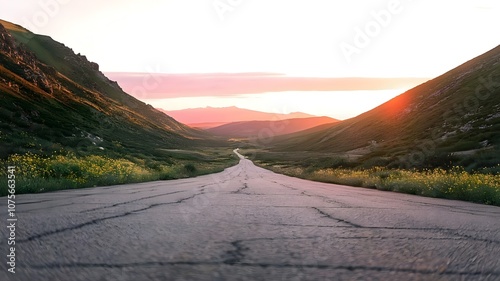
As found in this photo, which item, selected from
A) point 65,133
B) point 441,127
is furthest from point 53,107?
point 441,127

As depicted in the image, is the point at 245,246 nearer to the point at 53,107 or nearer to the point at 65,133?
the point at 65,133

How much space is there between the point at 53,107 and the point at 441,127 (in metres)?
76.8

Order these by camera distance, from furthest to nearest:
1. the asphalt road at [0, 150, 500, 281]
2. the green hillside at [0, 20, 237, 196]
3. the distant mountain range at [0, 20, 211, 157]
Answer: the distant mountain range at [0, 20, 211, 157], the green hillside at [0, 20, 237, 196], the asphalt road at [0, 150, 500, 281]

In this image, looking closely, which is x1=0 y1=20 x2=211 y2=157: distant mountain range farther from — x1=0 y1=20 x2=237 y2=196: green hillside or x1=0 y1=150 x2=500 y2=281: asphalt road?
x1=0 y1=150 x2=500 y2=281: asphalt road

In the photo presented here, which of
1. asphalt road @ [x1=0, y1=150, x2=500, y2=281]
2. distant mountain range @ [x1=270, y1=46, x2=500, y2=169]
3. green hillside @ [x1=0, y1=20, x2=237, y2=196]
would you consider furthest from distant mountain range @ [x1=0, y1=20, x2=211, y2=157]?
distant mountain range @ [x1=270, y1=46, x2=500, y2=169]

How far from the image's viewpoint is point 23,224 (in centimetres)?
539

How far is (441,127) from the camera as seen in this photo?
77.8 metres

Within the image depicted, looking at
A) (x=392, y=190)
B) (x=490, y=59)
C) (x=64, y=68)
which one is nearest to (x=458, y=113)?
(x=490, y=59)

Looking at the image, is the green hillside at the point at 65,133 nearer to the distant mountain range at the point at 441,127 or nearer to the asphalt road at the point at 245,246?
the asphalt road at the point at 245,246

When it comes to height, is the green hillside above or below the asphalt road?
above

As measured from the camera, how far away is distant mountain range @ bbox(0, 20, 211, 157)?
44678 mm

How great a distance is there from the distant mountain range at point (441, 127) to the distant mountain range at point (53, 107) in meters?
37.7

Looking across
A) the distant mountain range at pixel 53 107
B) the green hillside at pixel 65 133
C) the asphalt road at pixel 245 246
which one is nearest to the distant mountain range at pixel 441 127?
the green hillside at pixel 65 133

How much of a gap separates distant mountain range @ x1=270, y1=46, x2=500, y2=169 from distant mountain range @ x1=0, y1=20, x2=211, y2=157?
124ft
